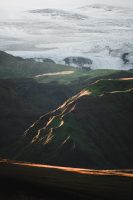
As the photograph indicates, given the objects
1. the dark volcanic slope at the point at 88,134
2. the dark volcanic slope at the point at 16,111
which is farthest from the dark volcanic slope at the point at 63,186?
the dark volcanic slope at the point at 16,111

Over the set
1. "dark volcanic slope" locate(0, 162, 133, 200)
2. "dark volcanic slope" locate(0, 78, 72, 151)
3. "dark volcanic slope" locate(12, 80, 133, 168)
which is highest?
"dark volcanic slope" locate(0, 162, 133, 200)

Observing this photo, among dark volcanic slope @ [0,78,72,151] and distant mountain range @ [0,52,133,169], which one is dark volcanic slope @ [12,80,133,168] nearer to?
distant mountain range @ [0,52,133,169]

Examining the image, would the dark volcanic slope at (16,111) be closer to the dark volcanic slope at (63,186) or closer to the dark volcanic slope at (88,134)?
the dark volcanic slope at (88,134)

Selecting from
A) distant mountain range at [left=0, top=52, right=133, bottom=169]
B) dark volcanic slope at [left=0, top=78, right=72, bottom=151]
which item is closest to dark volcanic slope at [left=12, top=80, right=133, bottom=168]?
distant mountain range at [left=0, top=52, right=133, bottom=169]

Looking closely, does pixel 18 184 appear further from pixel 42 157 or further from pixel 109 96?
pixel 109 96

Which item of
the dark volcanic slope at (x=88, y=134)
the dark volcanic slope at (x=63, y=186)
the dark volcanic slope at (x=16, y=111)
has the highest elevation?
the dark volcanic slope at (x=63, y=186)

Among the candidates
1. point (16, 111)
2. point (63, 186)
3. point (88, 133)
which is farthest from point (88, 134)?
point (63, 186)

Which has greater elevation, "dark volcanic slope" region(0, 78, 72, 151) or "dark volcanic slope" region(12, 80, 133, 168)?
"dark volcanic slope" region(12, 80, 133, 168)

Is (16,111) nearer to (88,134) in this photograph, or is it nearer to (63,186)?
(88,134)
